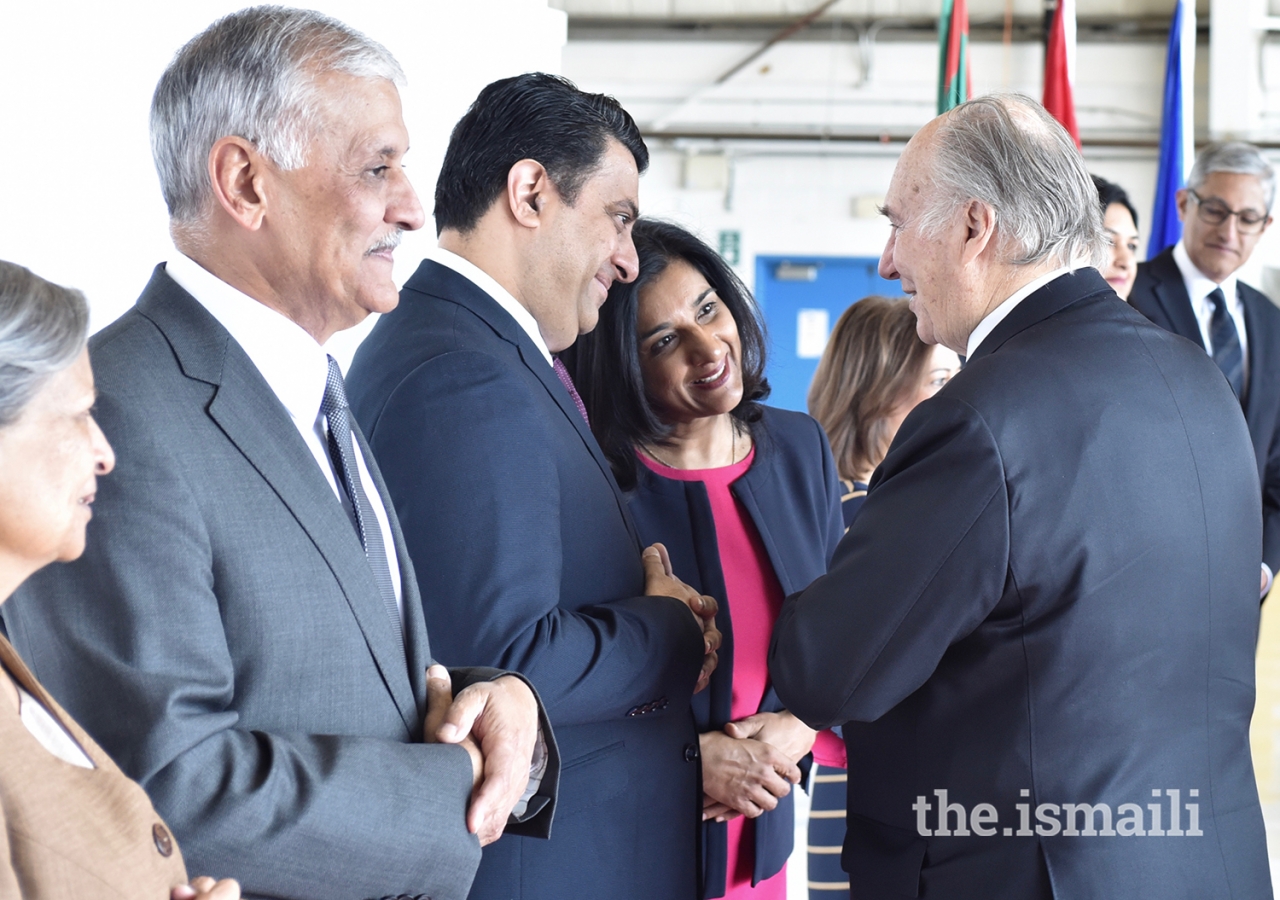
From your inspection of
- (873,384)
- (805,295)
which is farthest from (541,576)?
(805,295)

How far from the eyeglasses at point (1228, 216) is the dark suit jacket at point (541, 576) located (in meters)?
3.09

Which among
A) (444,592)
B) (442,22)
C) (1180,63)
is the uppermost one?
Result: (1180,63)

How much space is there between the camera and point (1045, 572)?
1418mm

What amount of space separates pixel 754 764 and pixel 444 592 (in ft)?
2.27

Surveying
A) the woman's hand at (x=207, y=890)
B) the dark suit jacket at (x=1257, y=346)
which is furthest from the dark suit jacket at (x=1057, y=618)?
the dark suit jacket at (x=1257, y=346)

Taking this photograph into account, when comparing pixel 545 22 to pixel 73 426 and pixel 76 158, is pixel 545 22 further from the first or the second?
pixel 73 426

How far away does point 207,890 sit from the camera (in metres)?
0.95

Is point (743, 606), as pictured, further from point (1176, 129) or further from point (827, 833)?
point (1176, 129)

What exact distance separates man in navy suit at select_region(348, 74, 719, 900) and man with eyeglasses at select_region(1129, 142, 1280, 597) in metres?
2.64

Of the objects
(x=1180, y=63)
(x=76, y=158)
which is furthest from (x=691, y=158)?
(x=76, y=158)

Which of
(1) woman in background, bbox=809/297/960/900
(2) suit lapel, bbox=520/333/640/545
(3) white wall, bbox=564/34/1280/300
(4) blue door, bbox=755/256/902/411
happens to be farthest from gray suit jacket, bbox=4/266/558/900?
(4) blue door, bbox=755/256/902/411

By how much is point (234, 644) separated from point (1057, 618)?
96 cm

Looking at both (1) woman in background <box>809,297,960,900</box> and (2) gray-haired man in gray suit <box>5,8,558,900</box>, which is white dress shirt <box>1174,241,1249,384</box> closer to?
(1) woman in background <box>809,297,960,900</box>

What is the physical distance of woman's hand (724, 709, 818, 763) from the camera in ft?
6.41
